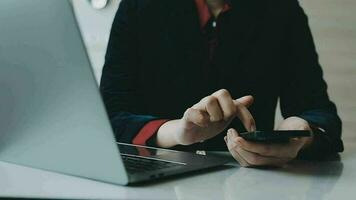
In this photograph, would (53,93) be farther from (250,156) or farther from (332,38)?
(332,38)

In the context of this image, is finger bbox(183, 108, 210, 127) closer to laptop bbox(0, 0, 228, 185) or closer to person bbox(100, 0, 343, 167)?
laptop bbox(0, 0, 228, 185)

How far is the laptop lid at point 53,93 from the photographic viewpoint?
52cm

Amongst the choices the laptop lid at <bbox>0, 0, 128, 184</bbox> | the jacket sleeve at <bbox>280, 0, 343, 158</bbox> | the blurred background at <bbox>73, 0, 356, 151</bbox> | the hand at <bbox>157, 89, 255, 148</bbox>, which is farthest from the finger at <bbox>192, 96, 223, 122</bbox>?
the blurred background at <bbox>73, 0, 356, 151</bbox>

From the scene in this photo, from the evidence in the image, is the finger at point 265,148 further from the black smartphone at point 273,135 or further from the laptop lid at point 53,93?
the laptop lid at point 53,93

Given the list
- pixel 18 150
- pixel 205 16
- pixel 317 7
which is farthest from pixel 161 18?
pixel 317 7

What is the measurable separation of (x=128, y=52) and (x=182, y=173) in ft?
2.01

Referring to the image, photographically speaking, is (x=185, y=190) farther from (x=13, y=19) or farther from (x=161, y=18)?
(x=161, y=18)

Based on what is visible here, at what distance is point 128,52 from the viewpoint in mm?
1211

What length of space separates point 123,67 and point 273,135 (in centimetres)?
59

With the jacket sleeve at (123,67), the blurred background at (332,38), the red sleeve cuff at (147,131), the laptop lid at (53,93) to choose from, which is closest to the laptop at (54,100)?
the laptop lid at (53,93)

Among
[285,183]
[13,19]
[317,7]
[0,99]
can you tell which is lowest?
[317,7]

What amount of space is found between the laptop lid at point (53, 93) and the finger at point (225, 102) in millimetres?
203

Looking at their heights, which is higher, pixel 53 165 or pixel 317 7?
pixel 53 165

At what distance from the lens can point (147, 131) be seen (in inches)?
37.4
